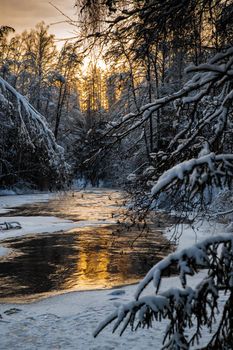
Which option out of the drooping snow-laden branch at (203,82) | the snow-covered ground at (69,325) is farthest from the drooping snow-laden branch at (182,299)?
the snow-covered ground at (69,325)

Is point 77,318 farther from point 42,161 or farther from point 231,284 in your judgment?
point 231,284

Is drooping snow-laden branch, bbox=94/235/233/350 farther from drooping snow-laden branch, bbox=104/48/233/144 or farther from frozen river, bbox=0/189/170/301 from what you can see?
frozen river, bbox=0/189/170/301

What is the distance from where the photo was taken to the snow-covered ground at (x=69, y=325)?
21.5ft

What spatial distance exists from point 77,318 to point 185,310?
5.58m

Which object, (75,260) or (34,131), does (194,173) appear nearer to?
(34,131)

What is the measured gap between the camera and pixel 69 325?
294 inches

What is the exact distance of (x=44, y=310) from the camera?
324 inches

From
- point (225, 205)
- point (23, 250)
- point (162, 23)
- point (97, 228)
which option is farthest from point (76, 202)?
point (162, 23)

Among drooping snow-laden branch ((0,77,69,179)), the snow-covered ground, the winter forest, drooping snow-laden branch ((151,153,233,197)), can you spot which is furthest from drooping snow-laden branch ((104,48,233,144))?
drooping snow-laden branch ((0,77,69,179))

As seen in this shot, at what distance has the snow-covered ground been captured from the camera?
6.55m

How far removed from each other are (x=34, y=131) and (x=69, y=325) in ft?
12.4

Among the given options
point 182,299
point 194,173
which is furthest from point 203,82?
point 182,299

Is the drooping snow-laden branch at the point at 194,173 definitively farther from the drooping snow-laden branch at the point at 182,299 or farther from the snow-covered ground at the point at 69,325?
the snow-covered ground at the point at 69,325

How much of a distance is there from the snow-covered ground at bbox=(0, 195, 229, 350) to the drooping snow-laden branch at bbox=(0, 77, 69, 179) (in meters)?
2.55
